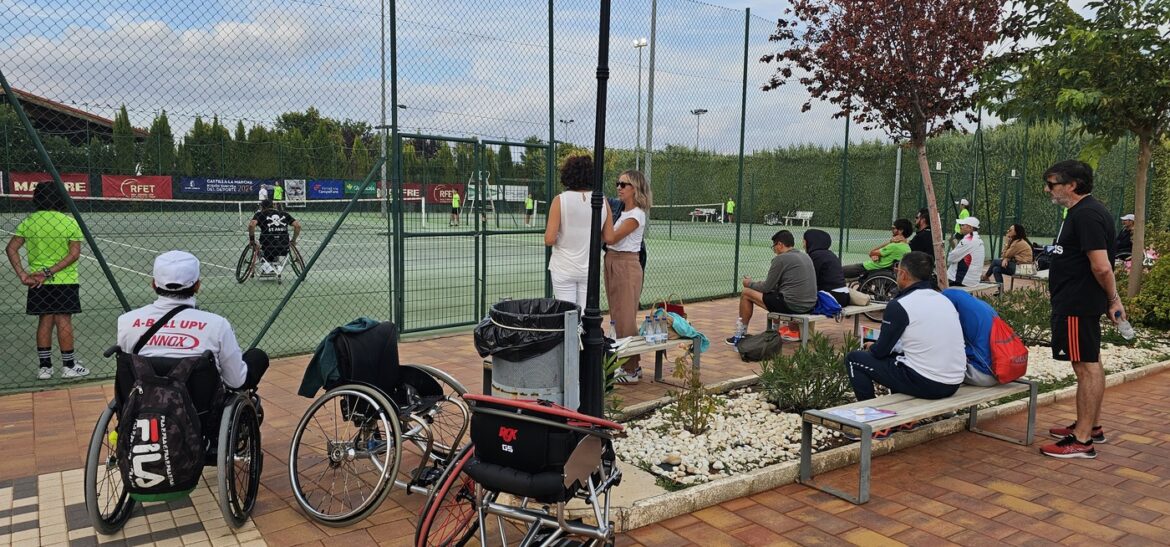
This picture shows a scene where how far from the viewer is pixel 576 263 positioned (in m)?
5.25

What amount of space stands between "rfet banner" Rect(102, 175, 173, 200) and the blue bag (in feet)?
21.1

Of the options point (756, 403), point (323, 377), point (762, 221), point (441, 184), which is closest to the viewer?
point (323, 377)

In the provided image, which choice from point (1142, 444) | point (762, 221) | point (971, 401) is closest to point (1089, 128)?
point (1142, 444)

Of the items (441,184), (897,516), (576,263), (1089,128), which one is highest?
(1089,128)

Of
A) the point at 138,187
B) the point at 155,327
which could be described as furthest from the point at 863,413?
the point at 138,187

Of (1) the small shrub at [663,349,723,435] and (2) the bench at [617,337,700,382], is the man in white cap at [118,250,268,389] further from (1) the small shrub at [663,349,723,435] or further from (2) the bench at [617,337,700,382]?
(2) the bench at [617,337,700,382]

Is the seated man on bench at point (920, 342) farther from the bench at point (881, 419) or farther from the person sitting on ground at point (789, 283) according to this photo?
the person sitting on ground at point (789, 283)

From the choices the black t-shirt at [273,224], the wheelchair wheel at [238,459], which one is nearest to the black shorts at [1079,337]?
the wheelchair wheel at [238,459]

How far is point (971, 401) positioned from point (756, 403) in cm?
141

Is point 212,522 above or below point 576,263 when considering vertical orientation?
below

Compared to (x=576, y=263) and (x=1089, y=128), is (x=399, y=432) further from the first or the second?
(x=1089, y=128)

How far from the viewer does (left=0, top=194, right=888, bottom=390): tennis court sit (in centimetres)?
802

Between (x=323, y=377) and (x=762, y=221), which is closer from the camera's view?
(x=323, y=377)

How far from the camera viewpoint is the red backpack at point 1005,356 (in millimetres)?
4766
